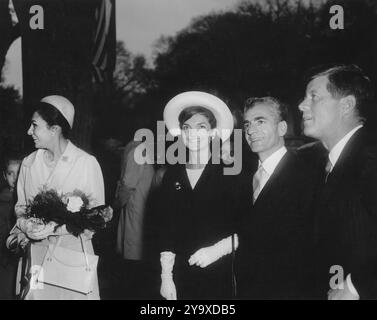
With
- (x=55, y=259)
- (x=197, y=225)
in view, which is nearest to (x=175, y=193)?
(x=197, y=225)

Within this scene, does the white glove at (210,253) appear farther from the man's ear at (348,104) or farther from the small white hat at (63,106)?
the small white hat at (63,106)

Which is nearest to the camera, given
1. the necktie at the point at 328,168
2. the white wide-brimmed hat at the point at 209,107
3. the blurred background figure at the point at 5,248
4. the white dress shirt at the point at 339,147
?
the white dress shirt at the point at 339,147

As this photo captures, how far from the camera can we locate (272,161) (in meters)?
2.53

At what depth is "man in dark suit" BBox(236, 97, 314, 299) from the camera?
246 centimetres

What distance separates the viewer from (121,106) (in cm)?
404

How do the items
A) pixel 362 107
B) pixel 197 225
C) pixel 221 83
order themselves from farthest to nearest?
1. pixel 221 83
2. pixel 197 225
3. pixel 362 107

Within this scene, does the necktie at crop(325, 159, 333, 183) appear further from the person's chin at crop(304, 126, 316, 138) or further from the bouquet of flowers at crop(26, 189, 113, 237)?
the bouquet of flowers at crop(26, 189, 113, 237)

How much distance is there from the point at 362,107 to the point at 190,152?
2.90ft

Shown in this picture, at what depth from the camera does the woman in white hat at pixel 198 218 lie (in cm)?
256

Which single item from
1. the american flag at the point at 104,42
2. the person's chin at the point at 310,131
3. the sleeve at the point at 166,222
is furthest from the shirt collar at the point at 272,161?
the american flag at the point at 104,42

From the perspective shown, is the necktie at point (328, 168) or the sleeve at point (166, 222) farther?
the sleeve at point (166, 222)

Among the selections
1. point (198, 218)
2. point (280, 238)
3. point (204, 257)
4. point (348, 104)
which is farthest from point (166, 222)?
point (348, 104)

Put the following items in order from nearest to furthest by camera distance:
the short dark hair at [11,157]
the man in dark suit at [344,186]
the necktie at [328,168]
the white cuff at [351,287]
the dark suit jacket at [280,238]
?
the white cuff at [351,287] < the man in dark suit at [344,186] < the necktie at [328,168] < the dark suit jacket at [280,238] < the short dark hair at [11,157]
